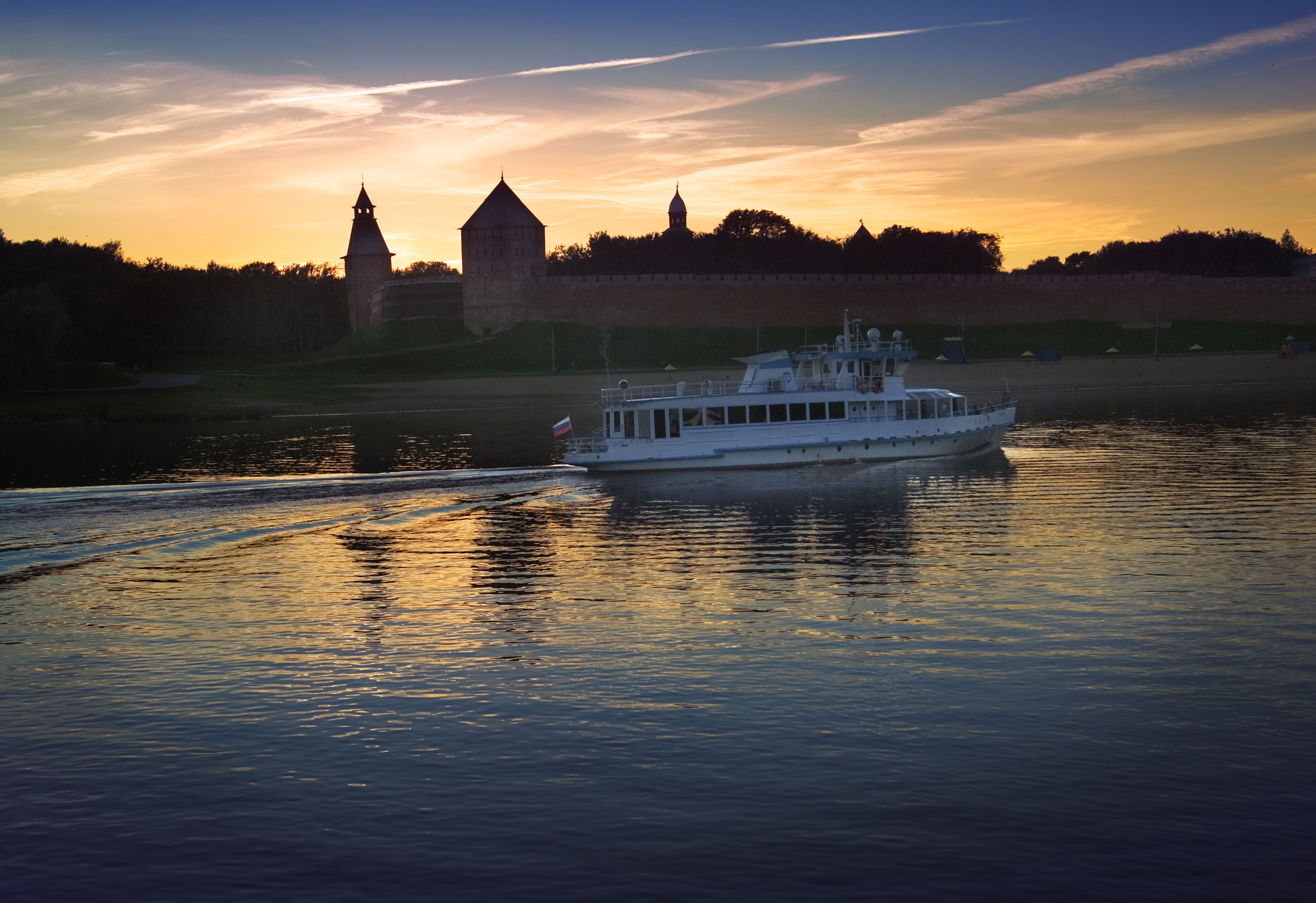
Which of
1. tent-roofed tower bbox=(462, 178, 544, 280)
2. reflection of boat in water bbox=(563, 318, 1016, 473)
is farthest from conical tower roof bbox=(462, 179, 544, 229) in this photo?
reflection of boat in water bbox=(563, 318, 1016, 473)

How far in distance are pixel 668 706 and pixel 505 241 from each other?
3802 inches

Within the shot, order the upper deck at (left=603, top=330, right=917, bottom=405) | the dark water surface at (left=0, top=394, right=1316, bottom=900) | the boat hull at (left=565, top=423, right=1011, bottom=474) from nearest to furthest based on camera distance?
the dark water surface at (left=0, top=394, right=1316, bottom=900) < the boat hull at (left=565, top=423, right=1011, bottom=474) < the upper deck at (left=603, top=330, right=917, bottom=405)

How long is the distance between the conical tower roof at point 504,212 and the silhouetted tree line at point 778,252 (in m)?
14.6

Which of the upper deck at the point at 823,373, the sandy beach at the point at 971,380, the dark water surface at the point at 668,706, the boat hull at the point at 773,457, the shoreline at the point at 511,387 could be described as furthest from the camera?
the sandy beach at the point at 971,380

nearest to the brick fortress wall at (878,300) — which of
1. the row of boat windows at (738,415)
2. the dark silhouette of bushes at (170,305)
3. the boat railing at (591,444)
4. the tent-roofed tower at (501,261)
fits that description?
the tent-roofed tower at (501,261)

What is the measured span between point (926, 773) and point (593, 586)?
9.34m

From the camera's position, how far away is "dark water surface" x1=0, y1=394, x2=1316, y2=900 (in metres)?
9.55

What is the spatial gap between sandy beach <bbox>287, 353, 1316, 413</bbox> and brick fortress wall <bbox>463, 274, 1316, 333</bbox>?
18757mm

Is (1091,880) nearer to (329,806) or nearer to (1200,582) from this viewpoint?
(329,806)

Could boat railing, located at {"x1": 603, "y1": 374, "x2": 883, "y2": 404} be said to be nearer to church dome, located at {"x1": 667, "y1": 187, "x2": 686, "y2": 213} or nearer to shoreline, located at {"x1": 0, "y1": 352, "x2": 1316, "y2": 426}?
shoreline, located at {"x1": 0, "y1": 352, "x2": 1316, "y2": 426}

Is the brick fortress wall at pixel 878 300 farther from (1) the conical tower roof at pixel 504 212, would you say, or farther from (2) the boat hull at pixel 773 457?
(2) the boat hull at pixel 773 457

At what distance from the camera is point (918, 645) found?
50.4ft

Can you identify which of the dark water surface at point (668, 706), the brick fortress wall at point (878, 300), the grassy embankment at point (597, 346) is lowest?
the dark water surface at point (668, 706)

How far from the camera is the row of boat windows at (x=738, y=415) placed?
36312 millimetres
